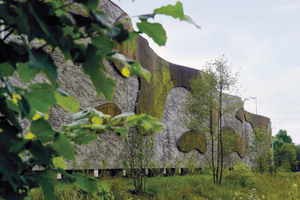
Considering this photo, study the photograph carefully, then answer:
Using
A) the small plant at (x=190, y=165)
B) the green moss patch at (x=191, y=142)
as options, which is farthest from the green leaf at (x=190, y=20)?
the green moss patch at (x=191, y=142)

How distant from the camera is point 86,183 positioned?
73 centimetres

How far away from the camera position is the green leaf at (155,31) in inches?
26.2

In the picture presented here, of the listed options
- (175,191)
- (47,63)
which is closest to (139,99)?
(175,191)

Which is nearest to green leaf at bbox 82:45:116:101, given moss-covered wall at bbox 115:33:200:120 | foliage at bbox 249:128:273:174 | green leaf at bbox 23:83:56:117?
green leaf at bbox 23:83:56:117

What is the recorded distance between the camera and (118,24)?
521mm

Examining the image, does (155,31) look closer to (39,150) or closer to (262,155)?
(39,150)

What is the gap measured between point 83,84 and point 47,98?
5.80 meters

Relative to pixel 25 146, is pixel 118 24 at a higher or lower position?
higher

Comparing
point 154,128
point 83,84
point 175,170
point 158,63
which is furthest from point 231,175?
point 154,128

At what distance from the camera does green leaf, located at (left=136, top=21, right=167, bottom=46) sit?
2.19 ft

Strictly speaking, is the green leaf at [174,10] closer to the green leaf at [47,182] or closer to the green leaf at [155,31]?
the green leaf at [155,31]

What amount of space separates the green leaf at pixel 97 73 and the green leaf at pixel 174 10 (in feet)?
0.67

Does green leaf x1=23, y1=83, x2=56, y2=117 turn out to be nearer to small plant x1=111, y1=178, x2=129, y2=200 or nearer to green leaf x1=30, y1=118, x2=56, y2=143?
green leaf x1=30, y1=118, x2=56, y2=143

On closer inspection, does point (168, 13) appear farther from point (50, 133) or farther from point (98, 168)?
point (98, 168)
